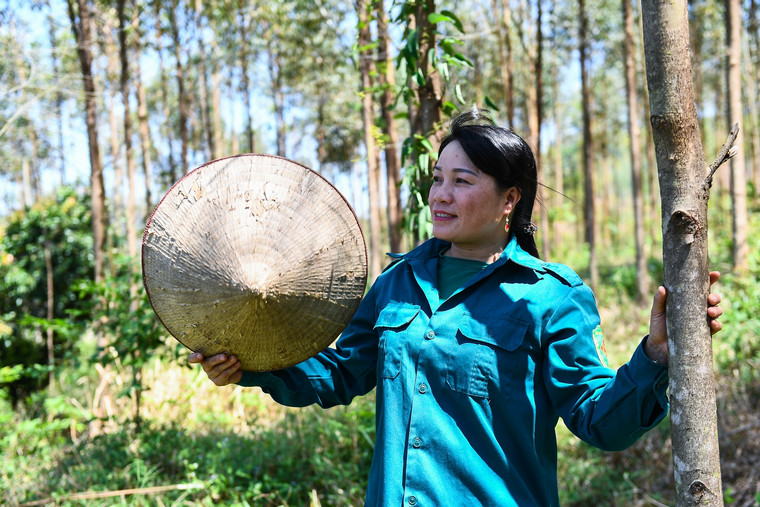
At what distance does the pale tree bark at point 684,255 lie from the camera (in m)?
1.21

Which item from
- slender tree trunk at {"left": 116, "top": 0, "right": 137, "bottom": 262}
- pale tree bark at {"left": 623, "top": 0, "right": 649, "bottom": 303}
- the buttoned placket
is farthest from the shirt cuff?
pale tree bark at {"left": 623, "top": 0, "right": 649, "bottom": 303}

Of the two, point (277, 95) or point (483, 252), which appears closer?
point (483, 252)

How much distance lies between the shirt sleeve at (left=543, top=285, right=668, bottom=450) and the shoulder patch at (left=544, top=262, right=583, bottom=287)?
0.02 m

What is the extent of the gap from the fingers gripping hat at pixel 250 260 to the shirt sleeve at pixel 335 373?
0.04 metres

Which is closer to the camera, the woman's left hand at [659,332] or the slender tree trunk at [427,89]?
the woman's left hand at [659,332]

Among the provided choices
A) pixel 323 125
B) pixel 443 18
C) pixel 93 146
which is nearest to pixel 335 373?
pixel 443 18

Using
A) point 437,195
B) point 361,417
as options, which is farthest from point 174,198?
point 361,417

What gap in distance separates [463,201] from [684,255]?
528 mm

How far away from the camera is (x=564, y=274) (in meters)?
1.52

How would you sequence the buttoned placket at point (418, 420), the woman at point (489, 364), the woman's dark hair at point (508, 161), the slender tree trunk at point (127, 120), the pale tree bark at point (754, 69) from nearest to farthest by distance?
the woman at point (489, 364)
the buttoned placket at point (418, 420)
the woman's dark hair at point (508, 161)
the slender tree trunk at point (127, 120)
the pale tree bark at point (754, 69)

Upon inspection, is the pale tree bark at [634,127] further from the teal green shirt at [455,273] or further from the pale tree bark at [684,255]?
the pale tree bark at [684,255]

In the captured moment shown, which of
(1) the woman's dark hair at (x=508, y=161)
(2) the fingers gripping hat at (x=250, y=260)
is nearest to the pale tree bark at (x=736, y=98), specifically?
(1) the woman's dark hair at (x=508, y=161)

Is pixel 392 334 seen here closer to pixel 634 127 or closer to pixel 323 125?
pixel 634 127

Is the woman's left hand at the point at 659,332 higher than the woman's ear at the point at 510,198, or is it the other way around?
the woman's ear at the point at 510,198
